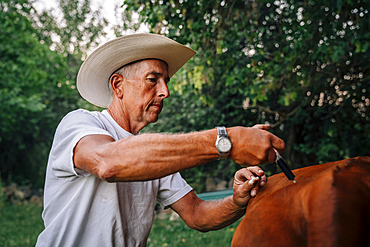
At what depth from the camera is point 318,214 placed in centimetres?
93

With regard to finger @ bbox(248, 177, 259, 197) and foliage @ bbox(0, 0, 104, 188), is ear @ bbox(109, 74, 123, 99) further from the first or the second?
foliage @ bbox(0, 0, 104, 188)

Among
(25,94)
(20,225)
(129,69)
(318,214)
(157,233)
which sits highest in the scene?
(129,69)

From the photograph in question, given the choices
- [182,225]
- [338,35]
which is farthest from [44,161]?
[338,35]

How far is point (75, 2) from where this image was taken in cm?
1616

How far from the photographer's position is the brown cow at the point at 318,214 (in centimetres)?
90

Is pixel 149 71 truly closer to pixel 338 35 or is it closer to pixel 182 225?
pixel 338 35

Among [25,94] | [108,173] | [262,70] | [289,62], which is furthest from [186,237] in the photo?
[25,94]

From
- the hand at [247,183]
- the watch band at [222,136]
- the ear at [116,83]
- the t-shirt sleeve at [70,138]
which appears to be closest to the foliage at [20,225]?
the ear at [116,83]

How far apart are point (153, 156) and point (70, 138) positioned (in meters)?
0.49

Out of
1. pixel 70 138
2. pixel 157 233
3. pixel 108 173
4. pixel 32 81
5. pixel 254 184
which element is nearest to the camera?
pixel 108 173

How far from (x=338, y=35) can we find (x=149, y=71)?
4450 millimetres

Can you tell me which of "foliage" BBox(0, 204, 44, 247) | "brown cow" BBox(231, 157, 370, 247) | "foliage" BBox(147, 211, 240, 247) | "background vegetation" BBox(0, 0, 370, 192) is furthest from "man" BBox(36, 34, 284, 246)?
"foliage" BBox(0, 204, 44, 247)

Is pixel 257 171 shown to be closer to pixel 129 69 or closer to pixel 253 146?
pixel 253 146

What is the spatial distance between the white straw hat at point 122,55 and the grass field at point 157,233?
4216 millimetres
